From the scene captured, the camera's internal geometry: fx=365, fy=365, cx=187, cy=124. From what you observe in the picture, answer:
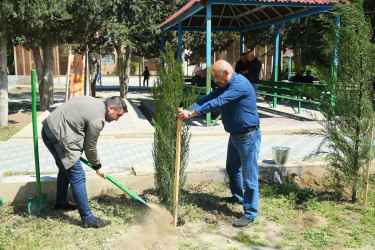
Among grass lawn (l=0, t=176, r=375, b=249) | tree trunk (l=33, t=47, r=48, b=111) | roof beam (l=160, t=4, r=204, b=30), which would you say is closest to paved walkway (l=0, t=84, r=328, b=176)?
grass lawn (l=0, t=176, r=375, b=249)

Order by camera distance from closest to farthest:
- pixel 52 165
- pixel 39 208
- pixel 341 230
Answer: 1. pixel 341 230
2. pixel 39 208
3. pixel 52 165

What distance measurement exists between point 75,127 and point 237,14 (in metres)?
11.8

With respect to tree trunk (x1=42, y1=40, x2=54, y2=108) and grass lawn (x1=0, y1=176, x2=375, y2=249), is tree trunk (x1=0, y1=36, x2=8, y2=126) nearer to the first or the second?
tree trunk (x1=42, y1=40, x2=54, y2=108)

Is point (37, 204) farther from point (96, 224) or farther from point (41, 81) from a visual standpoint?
point (41, 81)

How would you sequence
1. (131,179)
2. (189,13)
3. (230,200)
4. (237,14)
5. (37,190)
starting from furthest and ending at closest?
(237,14) → (189,13) → (131,179) → (230,200) → (37,190)

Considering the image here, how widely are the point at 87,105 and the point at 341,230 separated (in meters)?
2.99

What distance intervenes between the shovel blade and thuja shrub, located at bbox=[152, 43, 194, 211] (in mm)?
1355

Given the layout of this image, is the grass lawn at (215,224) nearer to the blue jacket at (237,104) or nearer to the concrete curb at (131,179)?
the concrete curb at (131,179)

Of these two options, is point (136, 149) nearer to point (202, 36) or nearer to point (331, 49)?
point (331, 49)

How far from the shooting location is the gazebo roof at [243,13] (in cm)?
951

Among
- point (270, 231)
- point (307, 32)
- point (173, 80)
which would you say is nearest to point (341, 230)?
point (270, 231)

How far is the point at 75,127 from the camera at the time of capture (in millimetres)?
3643

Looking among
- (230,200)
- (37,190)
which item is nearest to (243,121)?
(230,200)

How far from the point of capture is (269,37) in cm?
2058
